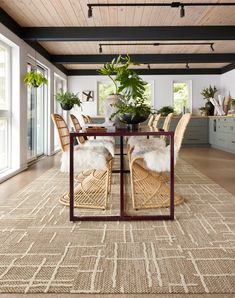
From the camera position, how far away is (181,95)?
10.7 m

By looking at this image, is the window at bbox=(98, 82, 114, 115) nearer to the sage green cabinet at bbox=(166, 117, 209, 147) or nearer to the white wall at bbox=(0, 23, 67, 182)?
the sage green cabinet at bbox=(166, 117, 209, 147)

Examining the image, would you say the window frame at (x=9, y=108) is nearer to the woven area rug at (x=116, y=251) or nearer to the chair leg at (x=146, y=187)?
the woven area rug at (x=116, y=251)

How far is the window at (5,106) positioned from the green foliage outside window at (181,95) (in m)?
6.21

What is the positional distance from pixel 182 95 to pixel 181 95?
0.10ft

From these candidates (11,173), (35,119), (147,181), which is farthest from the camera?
(35,119)

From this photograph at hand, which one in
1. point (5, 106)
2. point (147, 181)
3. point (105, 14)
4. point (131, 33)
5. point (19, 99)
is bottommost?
point (147, 181)

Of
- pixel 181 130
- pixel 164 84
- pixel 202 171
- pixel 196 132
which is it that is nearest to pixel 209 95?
pixel 196 132

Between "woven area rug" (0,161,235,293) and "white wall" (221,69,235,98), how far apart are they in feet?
22.3

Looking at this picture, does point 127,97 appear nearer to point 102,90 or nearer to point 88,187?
point 88,187

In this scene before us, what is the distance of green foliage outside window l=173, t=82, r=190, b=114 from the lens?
35.0 ft

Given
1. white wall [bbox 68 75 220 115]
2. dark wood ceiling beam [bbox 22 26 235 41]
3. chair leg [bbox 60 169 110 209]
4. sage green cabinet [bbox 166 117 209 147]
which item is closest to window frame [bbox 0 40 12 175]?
dark wood ceiling beam [bbox 22 26 235 41]

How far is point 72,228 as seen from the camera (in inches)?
105

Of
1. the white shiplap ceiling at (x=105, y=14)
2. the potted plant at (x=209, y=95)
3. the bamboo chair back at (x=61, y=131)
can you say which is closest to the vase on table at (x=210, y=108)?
the potted plant at (x=209, y=95)

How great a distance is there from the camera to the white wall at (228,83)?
376 inches
